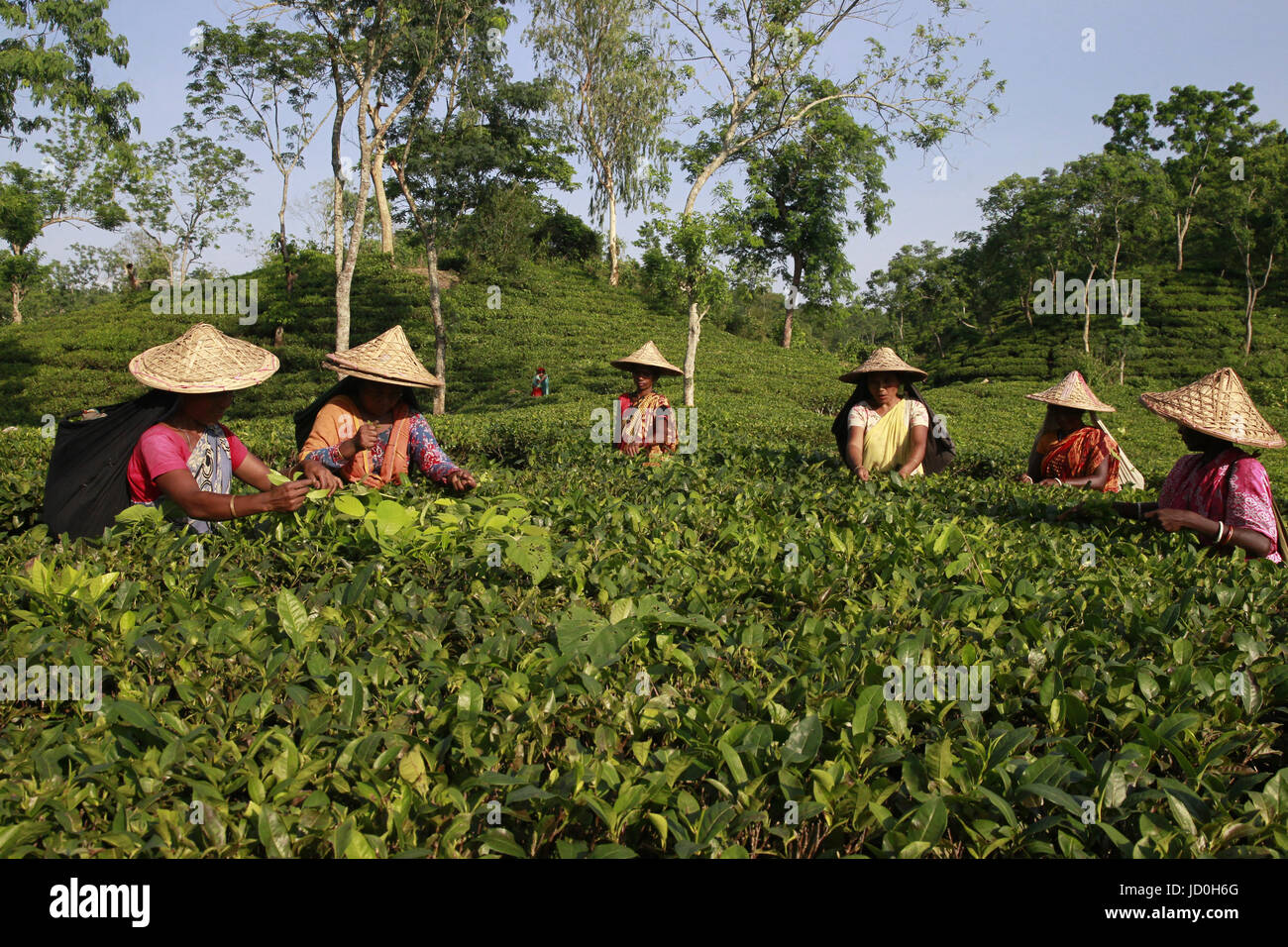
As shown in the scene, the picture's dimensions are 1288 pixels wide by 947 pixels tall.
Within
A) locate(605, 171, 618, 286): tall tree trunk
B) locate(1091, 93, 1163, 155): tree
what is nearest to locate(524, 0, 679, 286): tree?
locate(605, 171, 618, 286): tall tree trunk

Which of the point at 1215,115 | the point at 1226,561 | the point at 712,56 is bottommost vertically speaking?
the point at 1226,561

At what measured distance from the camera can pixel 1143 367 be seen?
1160 inches

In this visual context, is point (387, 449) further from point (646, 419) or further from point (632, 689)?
point (632, 689)

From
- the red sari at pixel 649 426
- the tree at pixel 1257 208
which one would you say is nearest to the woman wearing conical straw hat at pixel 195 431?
the red sari at pixel 649 426

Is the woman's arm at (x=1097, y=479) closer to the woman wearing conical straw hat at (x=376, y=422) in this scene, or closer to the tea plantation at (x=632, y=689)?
the tea plantation at (x=632, y=689)

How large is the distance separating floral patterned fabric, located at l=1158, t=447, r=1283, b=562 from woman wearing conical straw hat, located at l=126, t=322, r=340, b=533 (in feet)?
12.1

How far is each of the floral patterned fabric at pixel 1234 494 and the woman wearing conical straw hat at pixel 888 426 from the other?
1.62 metres

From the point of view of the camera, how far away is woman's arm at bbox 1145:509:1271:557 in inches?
135

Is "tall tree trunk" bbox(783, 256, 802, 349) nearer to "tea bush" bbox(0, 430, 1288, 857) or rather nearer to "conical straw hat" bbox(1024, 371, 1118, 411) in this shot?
"conical straw hat" bbox(1024, 371, 1118, 411)

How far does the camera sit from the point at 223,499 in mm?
2961

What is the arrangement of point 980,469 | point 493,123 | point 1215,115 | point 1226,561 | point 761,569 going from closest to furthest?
point 761,569 < point 1226,561 < point 980,469 < point 493,123 < point 1215,115
